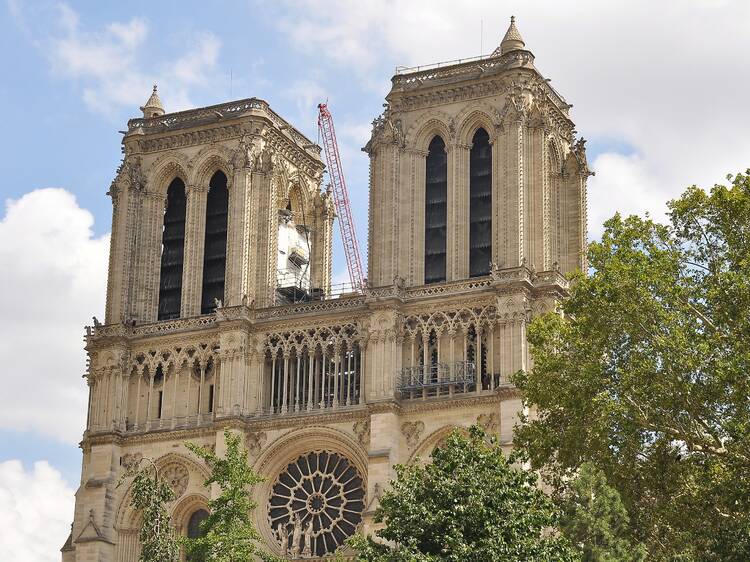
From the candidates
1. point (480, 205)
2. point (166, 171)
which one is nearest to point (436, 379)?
point (480, 205)

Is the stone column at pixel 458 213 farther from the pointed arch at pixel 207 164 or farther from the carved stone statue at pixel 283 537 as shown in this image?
the carved stone statue at pixel 283 537

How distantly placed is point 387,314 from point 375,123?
8.76 m

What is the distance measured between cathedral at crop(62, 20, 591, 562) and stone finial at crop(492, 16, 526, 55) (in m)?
0.11

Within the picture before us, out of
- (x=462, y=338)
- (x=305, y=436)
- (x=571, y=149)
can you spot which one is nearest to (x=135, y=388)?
(x=305, y=436)

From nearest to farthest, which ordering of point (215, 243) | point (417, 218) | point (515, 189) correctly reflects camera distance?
point (515, 189)
point (417, 218)
point (215, 243)

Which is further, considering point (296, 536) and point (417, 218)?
point (417, 218)

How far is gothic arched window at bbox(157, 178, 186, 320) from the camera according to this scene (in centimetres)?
7325

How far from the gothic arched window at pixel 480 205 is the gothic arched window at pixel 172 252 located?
13586 mm

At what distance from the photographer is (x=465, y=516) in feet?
125

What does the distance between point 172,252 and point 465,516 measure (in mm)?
38215

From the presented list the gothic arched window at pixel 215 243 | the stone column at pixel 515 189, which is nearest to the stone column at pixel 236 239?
the gothic arched window at pixel 215 243

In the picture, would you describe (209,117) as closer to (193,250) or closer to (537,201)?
(193,250)

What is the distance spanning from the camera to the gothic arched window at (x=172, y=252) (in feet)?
240

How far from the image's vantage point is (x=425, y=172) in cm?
6925
